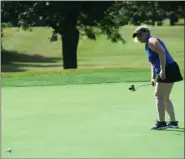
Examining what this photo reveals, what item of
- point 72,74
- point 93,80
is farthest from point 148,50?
point 72,74

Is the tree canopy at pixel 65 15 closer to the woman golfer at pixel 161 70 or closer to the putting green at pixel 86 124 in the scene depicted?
the putting green at pixel 86 124

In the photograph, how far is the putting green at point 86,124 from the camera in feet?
22.9

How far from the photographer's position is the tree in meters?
30.2

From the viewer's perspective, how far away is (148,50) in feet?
28.5

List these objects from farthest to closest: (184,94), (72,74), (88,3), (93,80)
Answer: (88,3)
(72,74)
(93,80)
(184,94)

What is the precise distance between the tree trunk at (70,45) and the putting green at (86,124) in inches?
745

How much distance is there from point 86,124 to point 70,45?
2486cm

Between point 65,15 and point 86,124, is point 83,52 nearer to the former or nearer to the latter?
point 65,15

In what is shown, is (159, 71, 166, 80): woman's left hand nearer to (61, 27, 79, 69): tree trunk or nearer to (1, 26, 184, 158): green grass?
(1, 26, 184, 158): green grass

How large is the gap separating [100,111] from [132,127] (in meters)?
1.78

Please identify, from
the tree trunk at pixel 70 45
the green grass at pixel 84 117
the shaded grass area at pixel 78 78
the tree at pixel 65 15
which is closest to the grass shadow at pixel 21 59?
the tree trunk at pixel 70 45

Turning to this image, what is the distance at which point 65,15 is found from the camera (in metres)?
31.4

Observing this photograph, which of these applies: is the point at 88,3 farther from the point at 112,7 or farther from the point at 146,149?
the point at 146,149

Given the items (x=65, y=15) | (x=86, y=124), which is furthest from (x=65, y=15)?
(x=86, y=124)
